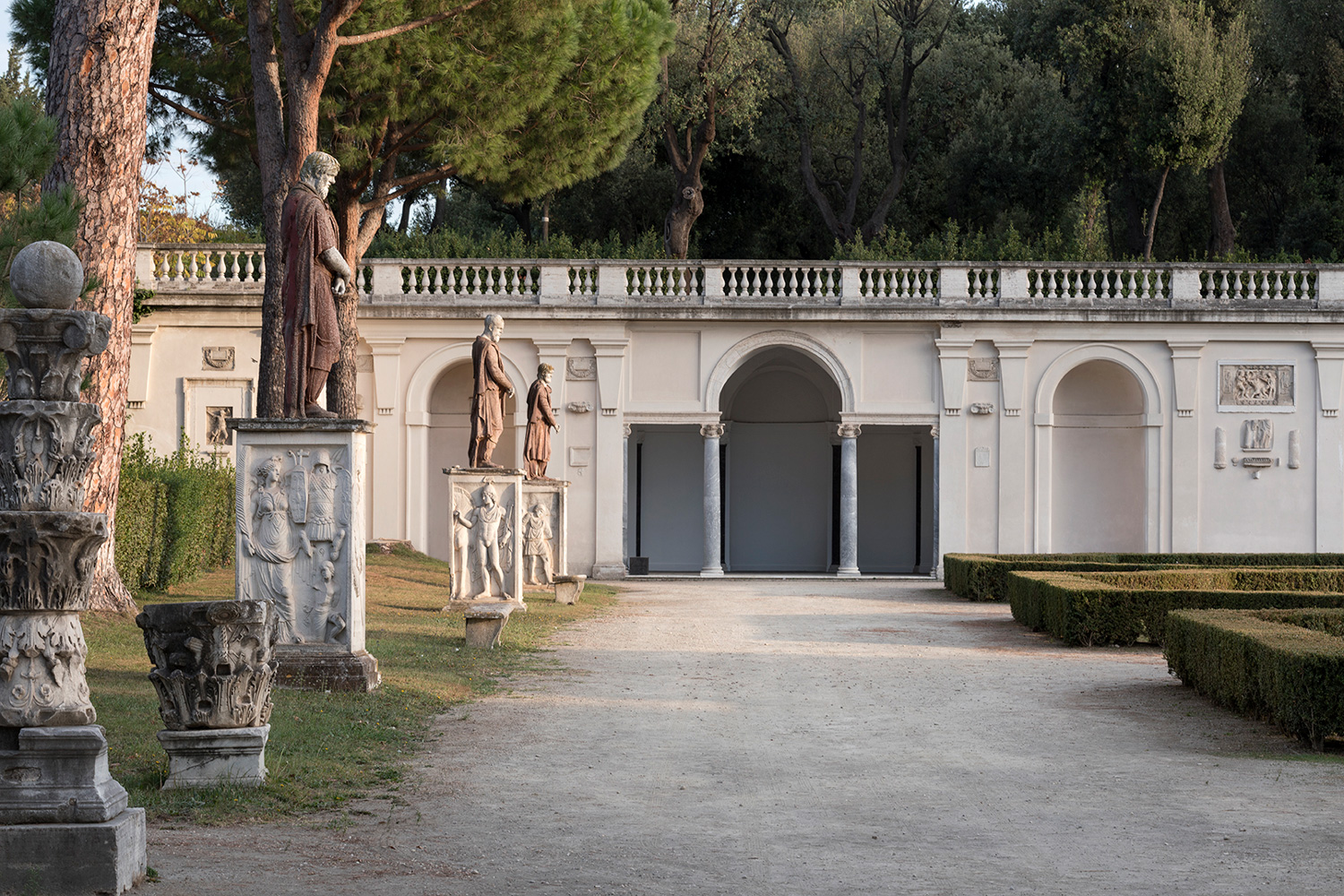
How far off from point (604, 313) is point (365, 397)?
5.01m

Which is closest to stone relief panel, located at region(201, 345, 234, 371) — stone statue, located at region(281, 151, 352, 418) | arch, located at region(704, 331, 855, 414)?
arch, located at region(704, 331, 855, 414)

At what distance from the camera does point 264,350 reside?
17.1 meters

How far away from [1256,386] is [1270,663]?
19.7 metres

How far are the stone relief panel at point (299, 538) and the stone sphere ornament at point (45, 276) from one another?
4.41 meters

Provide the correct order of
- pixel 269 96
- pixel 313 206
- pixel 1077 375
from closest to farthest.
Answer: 1. pixel 313 206
2. pixel 269 96
3. pixel 1077 375

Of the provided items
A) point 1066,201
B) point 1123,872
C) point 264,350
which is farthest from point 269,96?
point 1066,201

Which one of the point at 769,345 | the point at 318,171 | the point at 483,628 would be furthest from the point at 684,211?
the point at 318,171

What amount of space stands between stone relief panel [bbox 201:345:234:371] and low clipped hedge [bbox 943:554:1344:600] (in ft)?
46.7

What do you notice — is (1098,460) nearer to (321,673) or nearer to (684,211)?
(684,211)

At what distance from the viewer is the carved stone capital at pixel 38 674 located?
15.1ft

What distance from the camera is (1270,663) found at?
8242mm

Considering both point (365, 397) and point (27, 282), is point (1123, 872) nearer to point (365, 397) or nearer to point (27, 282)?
point (27, 282)

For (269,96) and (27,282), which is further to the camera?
(269,96)

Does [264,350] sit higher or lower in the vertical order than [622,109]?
lower
